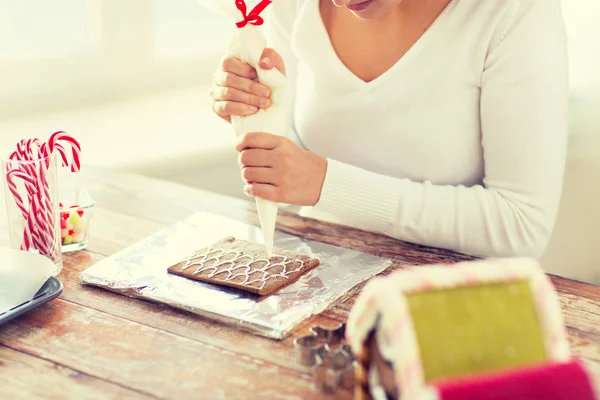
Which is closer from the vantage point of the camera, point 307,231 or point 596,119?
point 307,231

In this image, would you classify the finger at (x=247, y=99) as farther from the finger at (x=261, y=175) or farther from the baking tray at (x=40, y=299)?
the baking tray at (x=40, y=299)

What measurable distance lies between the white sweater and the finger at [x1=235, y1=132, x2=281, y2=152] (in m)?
0.14

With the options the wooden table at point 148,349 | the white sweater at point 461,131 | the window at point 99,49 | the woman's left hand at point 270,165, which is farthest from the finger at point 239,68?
the window at point 99,49

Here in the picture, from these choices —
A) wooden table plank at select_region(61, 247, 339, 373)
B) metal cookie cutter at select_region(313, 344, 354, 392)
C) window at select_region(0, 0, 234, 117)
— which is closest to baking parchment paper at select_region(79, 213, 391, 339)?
wooden table plank at select_region(61, 247, 339, 373)

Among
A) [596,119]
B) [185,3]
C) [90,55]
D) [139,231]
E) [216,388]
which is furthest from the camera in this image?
[185,3]

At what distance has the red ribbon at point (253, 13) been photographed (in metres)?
1.19

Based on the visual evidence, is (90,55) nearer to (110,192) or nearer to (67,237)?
(110,192)

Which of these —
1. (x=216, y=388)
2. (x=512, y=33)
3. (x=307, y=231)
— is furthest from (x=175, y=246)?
(x=512, y=33)

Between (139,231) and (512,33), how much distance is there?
2.43ft

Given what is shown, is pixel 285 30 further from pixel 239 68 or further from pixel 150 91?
pixel 150 91

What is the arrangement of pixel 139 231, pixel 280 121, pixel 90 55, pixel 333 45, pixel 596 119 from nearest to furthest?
pixel 280 121
pixel 139 231
pixel 333 45
pixel 596 119
pixel 90 55

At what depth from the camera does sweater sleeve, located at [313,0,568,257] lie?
131cm

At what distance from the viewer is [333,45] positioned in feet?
5.12

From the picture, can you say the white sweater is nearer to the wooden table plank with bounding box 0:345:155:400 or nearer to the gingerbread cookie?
the gingerbread cookie
